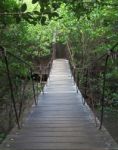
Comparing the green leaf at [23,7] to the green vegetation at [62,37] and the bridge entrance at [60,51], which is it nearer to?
the green vegetation at [62,37]

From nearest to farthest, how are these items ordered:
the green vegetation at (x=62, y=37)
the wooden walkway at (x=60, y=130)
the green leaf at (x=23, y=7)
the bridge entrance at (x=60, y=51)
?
the green leaf at (x=23, y=7), the green vegetation at (x=62, y=37), the wooden walkway at (x=60, y=130), the bridge entrance at (x=60, y=51)

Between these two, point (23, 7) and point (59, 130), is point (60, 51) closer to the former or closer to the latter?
point (59, 130)

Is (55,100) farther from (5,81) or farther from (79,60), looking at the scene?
(79,60)

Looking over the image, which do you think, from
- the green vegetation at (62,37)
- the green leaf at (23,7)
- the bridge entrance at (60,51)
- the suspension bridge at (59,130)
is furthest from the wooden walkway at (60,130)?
the bridge entrance at (60,51)

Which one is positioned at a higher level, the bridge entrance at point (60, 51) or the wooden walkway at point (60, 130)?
the wooden walkway at point (60, 130)

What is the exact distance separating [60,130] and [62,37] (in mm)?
16243

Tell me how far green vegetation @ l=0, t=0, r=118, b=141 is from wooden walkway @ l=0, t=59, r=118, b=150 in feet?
1.72

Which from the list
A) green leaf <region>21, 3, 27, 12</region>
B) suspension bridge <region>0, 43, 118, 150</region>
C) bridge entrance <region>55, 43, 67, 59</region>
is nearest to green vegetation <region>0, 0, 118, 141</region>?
green leaf <region>21, 3, 27, 12</region>

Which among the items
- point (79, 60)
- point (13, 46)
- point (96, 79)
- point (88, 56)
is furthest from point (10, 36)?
point (79, 60)

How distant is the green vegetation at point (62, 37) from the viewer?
4.95m

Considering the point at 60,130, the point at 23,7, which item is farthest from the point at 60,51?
the point at 23,7

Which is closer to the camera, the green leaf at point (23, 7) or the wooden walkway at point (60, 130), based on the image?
the green leaf at point (23, 7)

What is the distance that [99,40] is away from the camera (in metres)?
17.0

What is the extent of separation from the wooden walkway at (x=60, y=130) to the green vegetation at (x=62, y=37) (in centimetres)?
53
